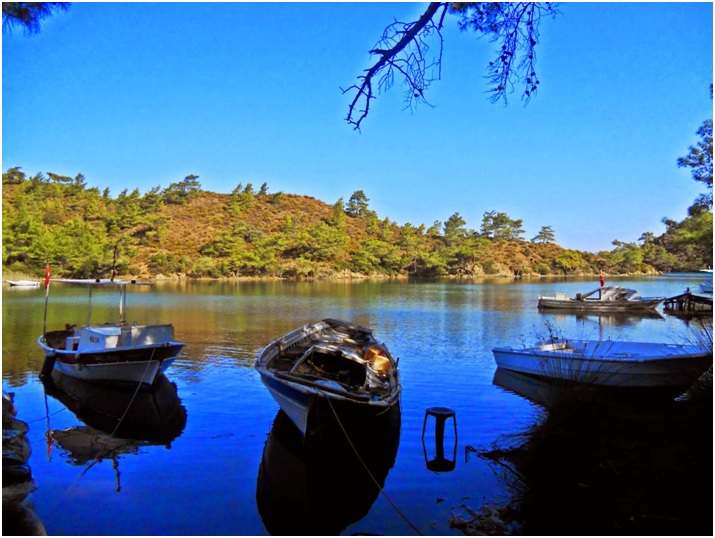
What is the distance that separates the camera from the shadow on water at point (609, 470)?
16.6ft

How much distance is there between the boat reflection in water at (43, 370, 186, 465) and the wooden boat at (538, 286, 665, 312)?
99.5ft

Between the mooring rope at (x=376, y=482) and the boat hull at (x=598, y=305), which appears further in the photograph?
the boat hull at (x=598, y=305)

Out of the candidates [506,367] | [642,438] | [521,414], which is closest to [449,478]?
[642,438]

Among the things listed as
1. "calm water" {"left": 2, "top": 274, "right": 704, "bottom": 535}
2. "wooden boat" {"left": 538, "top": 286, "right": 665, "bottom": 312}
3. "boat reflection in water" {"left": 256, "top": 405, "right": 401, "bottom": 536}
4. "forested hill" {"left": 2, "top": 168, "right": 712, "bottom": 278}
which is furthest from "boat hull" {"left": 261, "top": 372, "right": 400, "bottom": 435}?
"forested hill" {"left": 2, "top": 168, "right": 712, "bottom": 278}

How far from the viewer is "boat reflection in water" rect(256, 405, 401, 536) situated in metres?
6.60

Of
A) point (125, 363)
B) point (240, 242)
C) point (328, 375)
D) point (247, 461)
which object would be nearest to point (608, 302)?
point (328, 375)

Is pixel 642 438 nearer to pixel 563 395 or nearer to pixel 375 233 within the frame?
pixel 563 395

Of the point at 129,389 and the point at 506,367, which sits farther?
the point at 506,367

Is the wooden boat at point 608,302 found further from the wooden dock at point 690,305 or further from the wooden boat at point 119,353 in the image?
the wooden boat at point 119,353

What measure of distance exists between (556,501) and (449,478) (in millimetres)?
1849

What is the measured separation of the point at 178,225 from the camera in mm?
104500

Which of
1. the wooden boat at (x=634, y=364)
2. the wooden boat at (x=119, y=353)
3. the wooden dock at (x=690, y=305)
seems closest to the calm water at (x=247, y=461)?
the wooden boat at (x=119, y=353)

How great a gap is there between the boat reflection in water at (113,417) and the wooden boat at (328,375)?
243 centimetres

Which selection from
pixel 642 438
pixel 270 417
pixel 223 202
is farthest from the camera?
pixel 223 202
